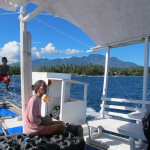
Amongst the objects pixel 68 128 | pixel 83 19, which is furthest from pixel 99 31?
pixel 68 128

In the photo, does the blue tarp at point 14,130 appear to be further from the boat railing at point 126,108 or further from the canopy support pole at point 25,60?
the boat railing at point 126,108

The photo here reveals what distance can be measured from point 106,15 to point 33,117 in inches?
105

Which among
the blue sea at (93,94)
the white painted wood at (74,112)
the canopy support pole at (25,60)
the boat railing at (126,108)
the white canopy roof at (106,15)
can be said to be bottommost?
the blue sea at (93,94)

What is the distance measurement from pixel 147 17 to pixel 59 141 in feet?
9.46

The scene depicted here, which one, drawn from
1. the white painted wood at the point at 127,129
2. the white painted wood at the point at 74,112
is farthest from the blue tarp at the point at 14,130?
the white painted wood at the point at 127,129

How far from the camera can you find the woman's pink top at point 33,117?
2.87 meters

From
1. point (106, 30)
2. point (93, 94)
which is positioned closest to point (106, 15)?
point (106, 30)

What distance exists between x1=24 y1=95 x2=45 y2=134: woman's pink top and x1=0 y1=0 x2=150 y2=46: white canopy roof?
1599 millimetres

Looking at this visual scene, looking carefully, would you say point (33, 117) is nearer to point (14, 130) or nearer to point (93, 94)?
point (14, 130)

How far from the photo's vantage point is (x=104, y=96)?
4949 millimetres

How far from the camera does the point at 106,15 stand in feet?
13.0

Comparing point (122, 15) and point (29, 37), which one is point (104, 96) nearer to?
point (122, 15)

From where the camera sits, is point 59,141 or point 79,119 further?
point 79,119

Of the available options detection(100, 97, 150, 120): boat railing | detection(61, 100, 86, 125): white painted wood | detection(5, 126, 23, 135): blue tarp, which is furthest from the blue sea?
detection(5, 126, 23, 135): blue tarp
